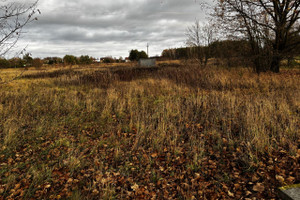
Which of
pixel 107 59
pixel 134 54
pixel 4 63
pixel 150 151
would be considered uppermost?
pixel 134 54

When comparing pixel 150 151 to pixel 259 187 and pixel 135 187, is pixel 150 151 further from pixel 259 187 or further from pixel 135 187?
pixel 259 187

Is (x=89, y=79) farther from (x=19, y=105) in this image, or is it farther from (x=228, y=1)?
(x=228, y=1)

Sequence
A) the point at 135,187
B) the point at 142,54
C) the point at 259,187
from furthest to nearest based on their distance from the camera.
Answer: the point at 142,54 → the point at 135,187 → the point at 259,187

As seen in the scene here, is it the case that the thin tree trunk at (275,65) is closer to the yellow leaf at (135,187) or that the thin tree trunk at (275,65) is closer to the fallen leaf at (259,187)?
the fallen leaf at (259,187)

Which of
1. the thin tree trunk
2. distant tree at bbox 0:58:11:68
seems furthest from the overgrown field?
the thin tree trunk

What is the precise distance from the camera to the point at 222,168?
3.48 meters

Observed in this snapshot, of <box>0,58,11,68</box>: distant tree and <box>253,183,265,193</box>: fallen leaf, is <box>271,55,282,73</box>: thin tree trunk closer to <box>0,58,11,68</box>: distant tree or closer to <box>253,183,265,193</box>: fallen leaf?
<box>253,183,265,193</box>: fallen leaf

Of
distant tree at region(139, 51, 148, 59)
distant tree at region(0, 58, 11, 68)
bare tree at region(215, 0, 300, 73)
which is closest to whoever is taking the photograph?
distant tree at region(0, 58, 11, 68)

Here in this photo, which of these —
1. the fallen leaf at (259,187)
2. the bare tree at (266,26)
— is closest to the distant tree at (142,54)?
the bare tree at (266,26)

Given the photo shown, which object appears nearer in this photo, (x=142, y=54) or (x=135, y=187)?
(x=135, y=187)

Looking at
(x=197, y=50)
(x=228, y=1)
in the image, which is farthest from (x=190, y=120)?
(x=197, y=50)

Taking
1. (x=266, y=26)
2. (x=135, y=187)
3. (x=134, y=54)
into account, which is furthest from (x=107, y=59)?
(x=135, y=187)

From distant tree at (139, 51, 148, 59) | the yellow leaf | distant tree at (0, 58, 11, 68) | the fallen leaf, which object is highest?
distant tree at (139, 51, 148, 59)

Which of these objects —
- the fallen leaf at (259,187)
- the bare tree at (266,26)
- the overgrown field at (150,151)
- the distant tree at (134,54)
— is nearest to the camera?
the fallen leaf at (259,187)
